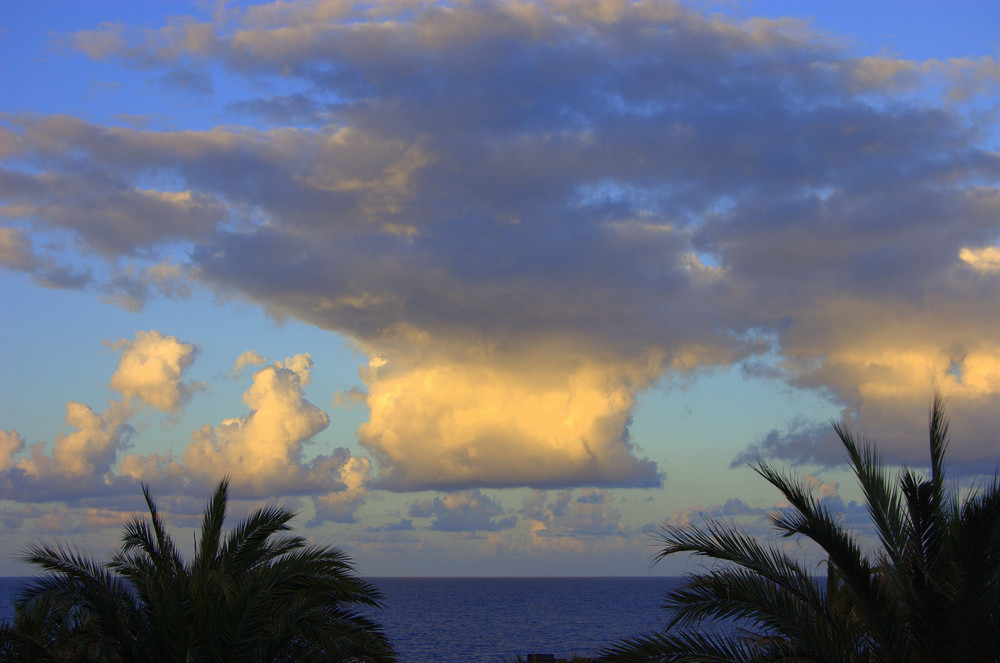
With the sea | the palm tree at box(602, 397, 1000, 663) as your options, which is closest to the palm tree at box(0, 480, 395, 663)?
the palm tree at box(602, 397, 1000, 663)

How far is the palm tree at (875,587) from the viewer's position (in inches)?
343

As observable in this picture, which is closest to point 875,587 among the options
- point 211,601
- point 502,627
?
point 211,601

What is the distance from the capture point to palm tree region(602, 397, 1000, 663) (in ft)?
28.6

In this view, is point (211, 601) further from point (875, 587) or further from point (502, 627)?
point (502, 627)

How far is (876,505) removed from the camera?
31.3 feet

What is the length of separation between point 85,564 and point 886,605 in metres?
11.0

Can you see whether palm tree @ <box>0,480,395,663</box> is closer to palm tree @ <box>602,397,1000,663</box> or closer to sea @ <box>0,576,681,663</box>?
palm tree @ <box>602,397,1000,663</box>

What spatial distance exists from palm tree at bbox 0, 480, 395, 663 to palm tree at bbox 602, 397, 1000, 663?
5.94 metres

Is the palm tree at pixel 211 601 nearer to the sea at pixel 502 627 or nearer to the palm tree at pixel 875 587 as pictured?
the palm tree at pixel 875 587

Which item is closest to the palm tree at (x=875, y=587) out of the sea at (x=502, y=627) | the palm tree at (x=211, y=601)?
the palm tree at (x=211, y=601)

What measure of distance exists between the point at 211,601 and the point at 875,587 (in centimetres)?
910

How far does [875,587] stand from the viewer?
933 centimetres

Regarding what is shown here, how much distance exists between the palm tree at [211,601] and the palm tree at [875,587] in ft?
19.5

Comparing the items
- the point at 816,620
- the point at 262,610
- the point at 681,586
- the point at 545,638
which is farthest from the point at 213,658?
the point at 545,638
